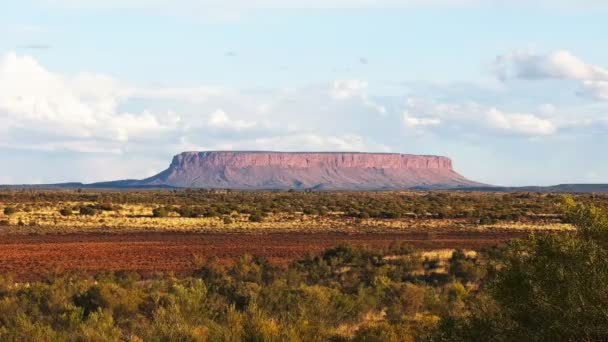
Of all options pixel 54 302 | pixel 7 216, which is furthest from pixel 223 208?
pixel 54 302

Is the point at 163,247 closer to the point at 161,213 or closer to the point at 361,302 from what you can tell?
the point at 361,302

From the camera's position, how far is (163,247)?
38.4 m

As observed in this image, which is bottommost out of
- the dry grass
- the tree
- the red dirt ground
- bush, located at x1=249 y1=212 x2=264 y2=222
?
the red dirt ground

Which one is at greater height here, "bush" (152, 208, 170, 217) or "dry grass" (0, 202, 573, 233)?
"bush" (152, 208, 170, 217)

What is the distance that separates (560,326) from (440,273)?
57.1 feet

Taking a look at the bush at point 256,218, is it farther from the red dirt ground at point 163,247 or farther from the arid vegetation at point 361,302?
the arid vegetation at point 361,302

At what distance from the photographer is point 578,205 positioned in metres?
9.05

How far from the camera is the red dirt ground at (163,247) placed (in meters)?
29.7

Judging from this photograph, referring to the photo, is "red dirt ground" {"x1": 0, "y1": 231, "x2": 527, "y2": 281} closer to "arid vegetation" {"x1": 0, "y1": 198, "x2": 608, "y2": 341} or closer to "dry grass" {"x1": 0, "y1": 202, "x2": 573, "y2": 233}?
"dry grass" {"x1": 0, "y1": 202, "x2": 573, "y2": 233}

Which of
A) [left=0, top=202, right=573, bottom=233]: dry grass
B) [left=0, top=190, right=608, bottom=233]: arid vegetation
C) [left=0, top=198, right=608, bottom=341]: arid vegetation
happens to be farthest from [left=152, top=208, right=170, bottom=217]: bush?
Answer: [left=0, top=198, right=608, bottom=341]: arid vegetation

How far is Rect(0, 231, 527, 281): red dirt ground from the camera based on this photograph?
29719 millimetres

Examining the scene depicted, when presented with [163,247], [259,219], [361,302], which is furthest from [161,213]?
[361,302]

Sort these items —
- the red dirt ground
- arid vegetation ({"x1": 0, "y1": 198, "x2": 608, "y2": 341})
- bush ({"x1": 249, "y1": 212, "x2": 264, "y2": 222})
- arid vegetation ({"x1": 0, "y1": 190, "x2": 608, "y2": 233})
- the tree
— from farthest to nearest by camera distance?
1. bush ({"x1": 249, "y1": 212, "x2": 264, "y2": 222})
2. arid vegetation ({"x1": 0, "y1": 190, "x2": 608, "y2": 233})
3. the red dirt ground
4. arid vegetation ({"x1": 0, "y1": 198, "x2": 608, "y2": 341})
5. the tree

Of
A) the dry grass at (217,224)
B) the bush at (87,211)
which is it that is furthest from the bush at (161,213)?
the bush at (87,211)
